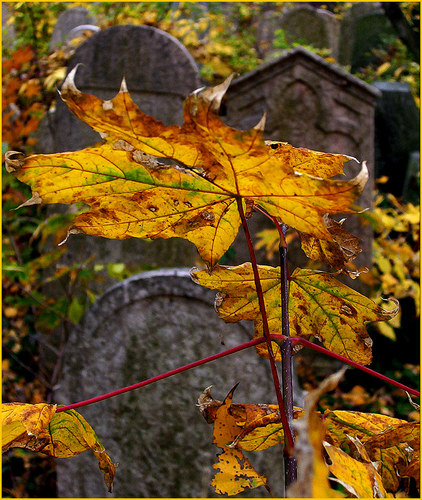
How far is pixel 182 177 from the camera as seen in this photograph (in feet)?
1.10

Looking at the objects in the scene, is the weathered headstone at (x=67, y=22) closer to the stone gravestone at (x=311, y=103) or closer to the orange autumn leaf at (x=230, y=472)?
the stone gravestone at (x=311, y=103)

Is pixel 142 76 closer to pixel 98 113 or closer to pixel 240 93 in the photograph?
pixel 240 93

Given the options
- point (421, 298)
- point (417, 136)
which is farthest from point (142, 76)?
point (417, 136)

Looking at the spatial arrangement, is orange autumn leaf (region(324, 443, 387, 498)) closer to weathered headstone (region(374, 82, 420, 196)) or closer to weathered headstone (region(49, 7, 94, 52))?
weathered headstone (region(374, 82, 420, 196))

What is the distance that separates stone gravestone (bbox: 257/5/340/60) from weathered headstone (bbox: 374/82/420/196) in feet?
4.02

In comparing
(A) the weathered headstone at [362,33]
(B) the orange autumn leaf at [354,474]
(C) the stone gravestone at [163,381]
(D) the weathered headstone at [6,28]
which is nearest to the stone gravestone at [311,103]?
(C) the stone gravestone at [163,381]

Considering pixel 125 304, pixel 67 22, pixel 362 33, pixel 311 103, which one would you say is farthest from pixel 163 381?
pixel 362 33

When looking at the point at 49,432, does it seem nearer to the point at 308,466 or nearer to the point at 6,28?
the point at 308,466

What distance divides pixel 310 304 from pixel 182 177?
0.55 ft

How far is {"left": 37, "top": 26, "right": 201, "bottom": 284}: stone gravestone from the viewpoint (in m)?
2.39

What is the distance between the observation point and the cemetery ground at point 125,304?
1.47m

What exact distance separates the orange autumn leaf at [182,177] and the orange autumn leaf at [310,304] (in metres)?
0.04

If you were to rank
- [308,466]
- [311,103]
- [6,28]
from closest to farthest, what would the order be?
[308,466] → [311,103] → [6,28]

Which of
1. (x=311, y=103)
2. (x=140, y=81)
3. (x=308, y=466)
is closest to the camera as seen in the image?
(x=308, y=466)
